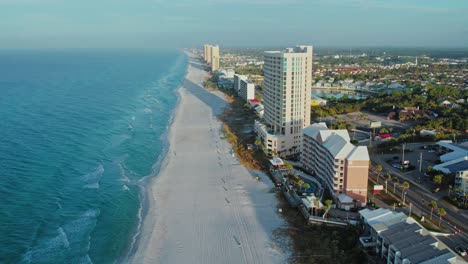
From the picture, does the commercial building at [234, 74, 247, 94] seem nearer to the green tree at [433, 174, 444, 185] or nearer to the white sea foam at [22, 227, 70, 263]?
the green tree at [433, 174, 444, 185]

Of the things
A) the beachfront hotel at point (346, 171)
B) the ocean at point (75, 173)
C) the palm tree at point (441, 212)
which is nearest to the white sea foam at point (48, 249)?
the ocean at point (75, 173)

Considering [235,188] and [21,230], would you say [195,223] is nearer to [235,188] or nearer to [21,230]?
[235,188]

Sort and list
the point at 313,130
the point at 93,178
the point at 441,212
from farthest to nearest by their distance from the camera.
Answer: the point at 313,130 → the point at 93,178 → the point at 441,212

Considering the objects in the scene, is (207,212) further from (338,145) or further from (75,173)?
(75,173)

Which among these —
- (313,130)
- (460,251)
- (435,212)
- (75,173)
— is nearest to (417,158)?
(313,130)

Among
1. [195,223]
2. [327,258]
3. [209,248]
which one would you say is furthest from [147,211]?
[327,258]

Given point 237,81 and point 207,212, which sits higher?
point 237,81
